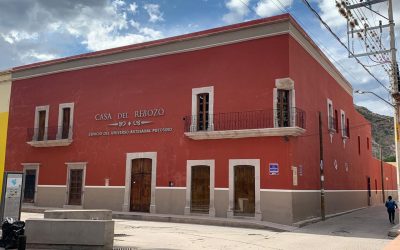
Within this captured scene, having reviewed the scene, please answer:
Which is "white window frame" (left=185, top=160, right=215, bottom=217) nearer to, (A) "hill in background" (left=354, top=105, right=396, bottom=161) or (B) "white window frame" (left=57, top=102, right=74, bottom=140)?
(B) "white window frame" (left=57, top=102, right=74, bottom=140)

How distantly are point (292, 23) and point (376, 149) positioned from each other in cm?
Answer: 7025

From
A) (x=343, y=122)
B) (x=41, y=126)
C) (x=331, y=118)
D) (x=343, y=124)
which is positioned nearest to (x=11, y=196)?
(x=41, y=126)

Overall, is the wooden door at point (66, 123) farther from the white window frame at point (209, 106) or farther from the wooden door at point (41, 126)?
the white window frame at point (209, 106)

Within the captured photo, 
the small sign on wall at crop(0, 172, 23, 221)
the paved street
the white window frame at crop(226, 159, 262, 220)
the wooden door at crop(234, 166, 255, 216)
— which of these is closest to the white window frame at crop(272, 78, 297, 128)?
the white window frame at crop(226, 159, 262, 220)

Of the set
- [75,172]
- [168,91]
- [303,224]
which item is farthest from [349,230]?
[75,172]

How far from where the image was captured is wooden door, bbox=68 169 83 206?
22734 millimetres

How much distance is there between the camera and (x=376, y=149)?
81.4 meters

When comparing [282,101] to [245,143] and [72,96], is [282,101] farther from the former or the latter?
[72,96]

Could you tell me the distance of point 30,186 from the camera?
24219 mm

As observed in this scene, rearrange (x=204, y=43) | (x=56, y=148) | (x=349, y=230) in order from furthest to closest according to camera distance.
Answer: (x=56, y=148) < (x=204, y=43) < (x=349, y=230)

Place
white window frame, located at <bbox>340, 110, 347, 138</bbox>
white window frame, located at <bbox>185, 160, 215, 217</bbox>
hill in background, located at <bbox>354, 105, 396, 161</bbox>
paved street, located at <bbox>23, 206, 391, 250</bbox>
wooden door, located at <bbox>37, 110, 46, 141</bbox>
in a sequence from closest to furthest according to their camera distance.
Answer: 1. paved street, located at <bbox>23, 206, 391, 250</bbox>
2. white window frame, located at <bbox>185, 160, 215, 217</bbox>
3. wooden door, located at <bbox>37, 110, 46, 141</bbox>
4. white window frame, located at <bbox>340, 110, 347, 138</bbox>
5. hill in background, located at <bbox>354, 105, 396, 161</bbox>

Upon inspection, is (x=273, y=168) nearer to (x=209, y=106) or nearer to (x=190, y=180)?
(x=190, y=180)

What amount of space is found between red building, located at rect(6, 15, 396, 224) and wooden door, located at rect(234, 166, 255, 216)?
0.15 ft

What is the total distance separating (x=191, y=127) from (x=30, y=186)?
10954 mm
